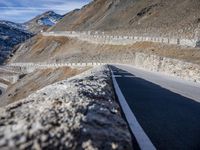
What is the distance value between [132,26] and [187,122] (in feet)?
336

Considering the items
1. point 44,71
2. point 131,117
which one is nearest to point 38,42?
point 44,71

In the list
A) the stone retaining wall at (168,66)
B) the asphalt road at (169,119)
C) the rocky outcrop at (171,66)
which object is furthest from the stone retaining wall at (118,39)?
the asphalt road at (169,119)

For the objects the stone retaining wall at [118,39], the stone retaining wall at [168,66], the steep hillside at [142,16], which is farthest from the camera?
the steep hillside at [142,16]

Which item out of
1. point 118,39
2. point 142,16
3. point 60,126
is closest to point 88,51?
point 118,39

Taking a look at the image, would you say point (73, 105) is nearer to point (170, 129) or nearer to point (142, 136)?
point (142, 136)

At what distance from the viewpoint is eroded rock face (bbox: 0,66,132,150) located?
14.2 ft

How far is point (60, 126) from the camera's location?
4832 millimetres

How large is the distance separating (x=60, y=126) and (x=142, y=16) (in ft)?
369

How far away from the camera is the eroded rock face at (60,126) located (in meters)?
4.34

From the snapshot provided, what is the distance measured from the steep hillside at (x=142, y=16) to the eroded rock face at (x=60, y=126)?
216ft

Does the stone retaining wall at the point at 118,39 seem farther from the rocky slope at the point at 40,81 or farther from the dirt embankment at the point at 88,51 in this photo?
the rocky slope at the point at 40,81

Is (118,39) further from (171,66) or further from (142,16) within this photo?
(171,66)

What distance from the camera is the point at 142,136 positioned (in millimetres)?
Result: 8266

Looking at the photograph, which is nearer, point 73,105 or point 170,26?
point 73,105
